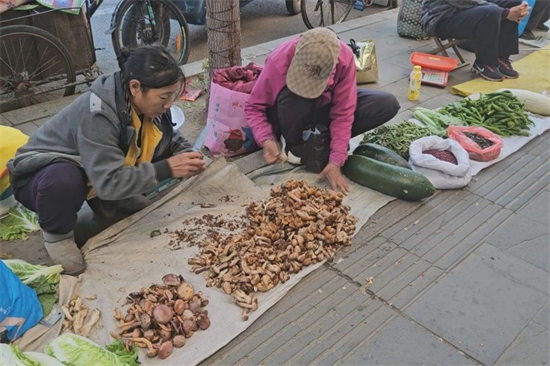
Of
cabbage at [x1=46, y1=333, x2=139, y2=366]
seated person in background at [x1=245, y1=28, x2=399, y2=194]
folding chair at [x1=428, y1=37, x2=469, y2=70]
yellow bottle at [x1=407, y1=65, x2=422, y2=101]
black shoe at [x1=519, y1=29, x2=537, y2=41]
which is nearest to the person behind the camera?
cabbage at [x1=46, y1=333, x2=139, y2=366]

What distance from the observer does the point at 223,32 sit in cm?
352

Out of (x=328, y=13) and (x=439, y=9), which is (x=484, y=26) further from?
(x=328, y=13)

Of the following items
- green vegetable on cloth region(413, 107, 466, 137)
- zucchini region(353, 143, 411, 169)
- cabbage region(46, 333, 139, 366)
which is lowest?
green vegetable on cloth region(413, 107, 466, 137)

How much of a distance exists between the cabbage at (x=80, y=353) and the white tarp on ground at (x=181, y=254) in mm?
137

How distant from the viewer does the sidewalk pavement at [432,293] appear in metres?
2.08

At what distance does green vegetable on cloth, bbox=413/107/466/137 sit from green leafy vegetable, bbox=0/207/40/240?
2874mm

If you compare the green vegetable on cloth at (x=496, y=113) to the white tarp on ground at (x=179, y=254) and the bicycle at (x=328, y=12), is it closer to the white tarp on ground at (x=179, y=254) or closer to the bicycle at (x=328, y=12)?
the white tarp on ground at (x=179, y=254)

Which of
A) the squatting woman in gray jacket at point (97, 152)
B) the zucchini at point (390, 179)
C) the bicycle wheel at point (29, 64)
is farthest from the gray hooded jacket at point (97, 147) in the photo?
the bicycle wheel at point (29, 64)

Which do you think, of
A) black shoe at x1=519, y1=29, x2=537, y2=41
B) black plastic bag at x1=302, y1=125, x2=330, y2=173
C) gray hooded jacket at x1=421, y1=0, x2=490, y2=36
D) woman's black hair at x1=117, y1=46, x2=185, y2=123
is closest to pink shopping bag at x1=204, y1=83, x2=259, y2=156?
black plastic bag at x1=302, y1=125, x2=330, y2=173

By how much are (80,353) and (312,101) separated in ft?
6.32

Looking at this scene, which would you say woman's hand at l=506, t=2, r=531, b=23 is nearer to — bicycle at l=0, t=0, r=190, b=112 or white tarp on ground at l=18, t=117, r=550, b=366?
white tarp on ground at l=18, t=117, r=550, b=366

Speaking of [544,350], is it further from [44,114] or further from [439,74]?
[44,114]

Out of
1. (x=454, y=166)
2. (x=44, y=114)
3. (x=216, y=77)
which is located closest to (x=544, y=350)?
(x=454, y=166)

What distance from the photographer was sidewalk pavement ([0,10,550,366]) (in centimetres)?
208
